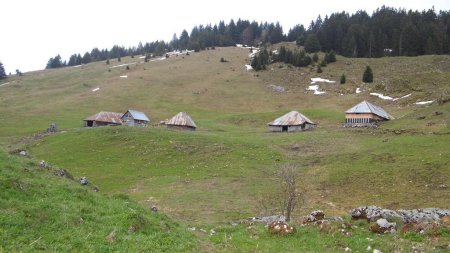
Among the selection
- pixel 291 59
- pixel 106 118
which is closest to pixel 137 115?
pixel 106 118

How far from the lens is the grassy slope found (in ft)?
43.7

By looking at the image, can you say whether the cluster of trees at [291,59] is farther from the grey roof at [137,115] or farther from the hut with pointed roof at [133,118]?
the hut with pointed roof at [133,118]

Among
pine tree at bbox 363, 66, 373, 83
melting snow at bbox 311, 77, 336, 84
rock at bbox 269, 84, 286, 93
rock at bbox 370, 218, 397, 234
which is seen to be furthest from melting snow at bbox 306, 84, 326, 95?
rock at bbox 370, 218, 397, 234

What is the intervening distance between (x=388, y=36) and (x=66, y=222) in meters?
149

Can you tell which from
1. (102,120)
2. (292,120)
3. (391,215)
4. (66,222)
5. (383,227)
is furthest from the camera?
(102,120)

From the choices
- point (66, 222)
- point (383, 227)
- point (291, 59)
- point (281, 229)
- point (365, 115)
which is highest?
point (291, 59)

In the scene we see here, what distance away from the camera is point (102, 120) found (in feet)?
268

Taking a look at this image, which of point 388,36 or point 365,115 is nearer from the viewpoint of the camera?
point 365,115

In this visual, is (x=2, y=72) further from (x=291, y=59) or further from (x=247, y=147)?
(x=247, y=147)

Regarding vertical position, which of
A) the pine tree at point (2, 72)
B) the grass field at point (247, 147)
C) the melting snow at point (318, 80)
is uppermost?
the pine tree at point (2, 72)

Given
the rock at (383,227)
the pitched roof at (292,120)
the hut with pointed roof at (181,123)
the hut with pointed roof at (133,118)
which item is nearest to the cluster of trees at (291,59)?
the pitched roof at (292,120)

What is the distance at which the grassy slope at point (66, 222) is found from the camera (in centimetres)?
1333

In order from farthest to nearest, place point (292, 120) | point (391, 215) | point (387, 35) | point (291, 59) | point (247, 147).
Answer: point (387, 35), point (291, 59), point (292, 120), point (247, 147), point (391, 215)

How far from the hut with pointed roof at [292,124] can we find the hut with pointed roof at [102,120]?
3043 centimetres
